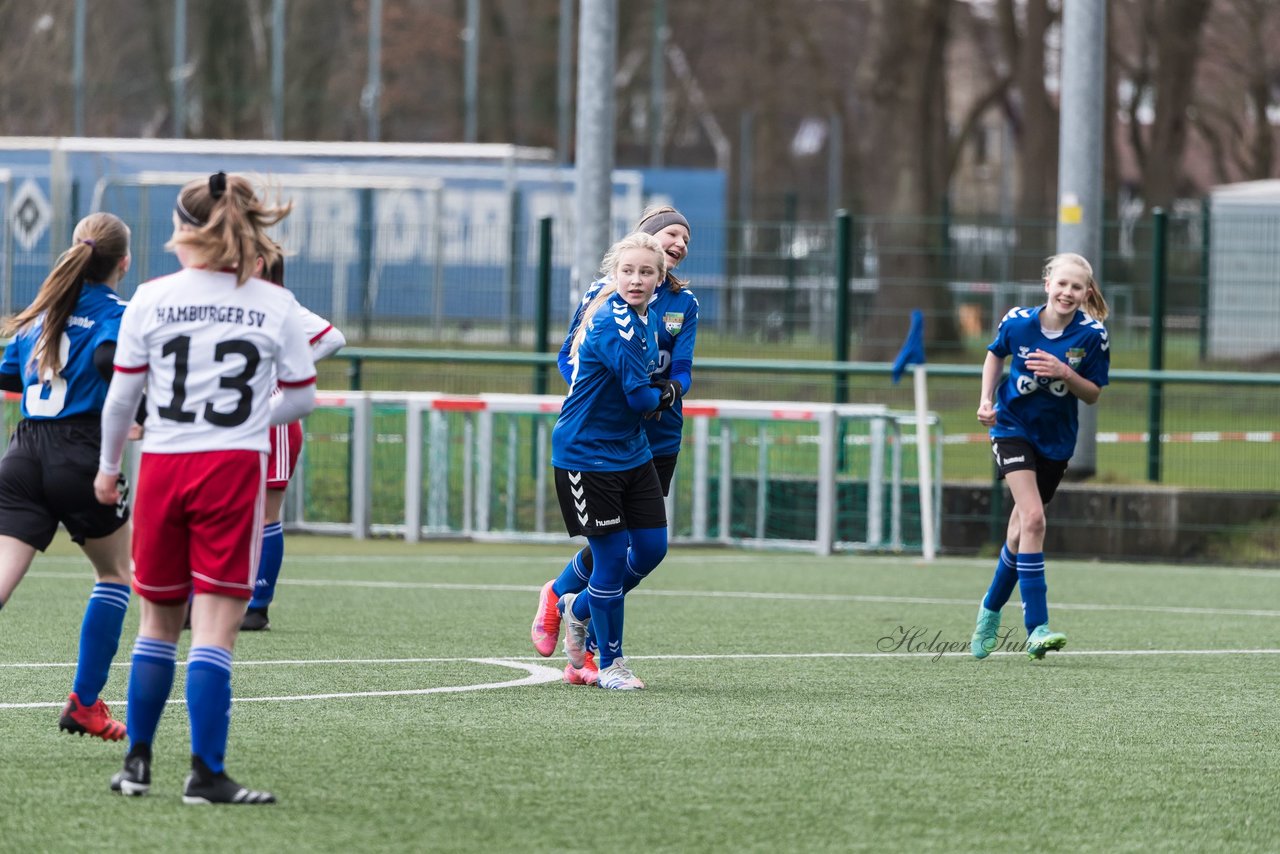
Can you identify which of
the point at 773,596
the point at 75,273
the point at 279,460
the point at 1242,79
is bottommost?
the point at 773,596

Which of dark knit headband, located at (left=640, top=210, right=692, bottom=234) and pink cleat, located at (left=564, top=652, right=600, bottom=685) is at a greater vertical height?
dark knit headband, located at (left=640, top=210, right=692, bottom=234)

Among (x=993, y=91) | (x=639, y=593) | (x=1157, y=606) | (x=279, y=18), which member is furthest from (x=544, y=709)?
(x=279, y=18)

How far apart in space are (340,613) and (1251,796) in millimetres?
5778

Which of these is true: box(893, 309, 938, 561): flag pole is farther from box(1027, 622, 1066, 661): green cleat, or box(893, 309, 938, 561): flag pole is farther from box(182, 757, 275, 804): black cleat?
box(182, 757, 275, 804): black cleat

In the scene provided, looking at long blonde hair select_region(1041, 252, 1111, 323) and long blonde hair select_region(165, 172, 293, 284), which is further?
long blonde hair select_region(1041, 252, 1111, 323)

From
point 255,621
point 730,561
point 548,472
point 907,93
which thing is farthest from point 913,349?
point 907,93

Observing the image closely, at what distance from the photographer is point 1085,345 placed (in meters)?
9.52

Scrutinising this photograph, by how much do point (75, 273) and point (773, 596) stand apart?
629 cm

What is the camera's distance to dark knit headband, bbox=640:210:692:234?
8.45 metres

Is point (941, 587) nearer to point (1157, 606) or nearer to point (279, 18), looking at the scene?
point (1157, 606)

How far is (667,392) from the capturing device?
7.99m

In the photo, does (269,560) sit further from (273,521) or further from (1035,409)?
(1035,409)

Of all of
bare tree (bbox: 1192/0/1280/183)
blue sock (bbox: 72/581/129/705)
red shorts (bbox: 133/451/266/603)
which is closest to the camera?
red shorts (bbox: 133/451/266/603)

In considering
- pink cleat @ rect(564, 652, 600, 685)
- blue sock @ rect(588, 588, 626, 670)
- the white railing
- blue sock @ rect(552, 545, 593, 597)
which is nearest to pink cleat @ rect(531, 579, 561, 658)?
blue sock @ rect(552, 545, 593, 597)
